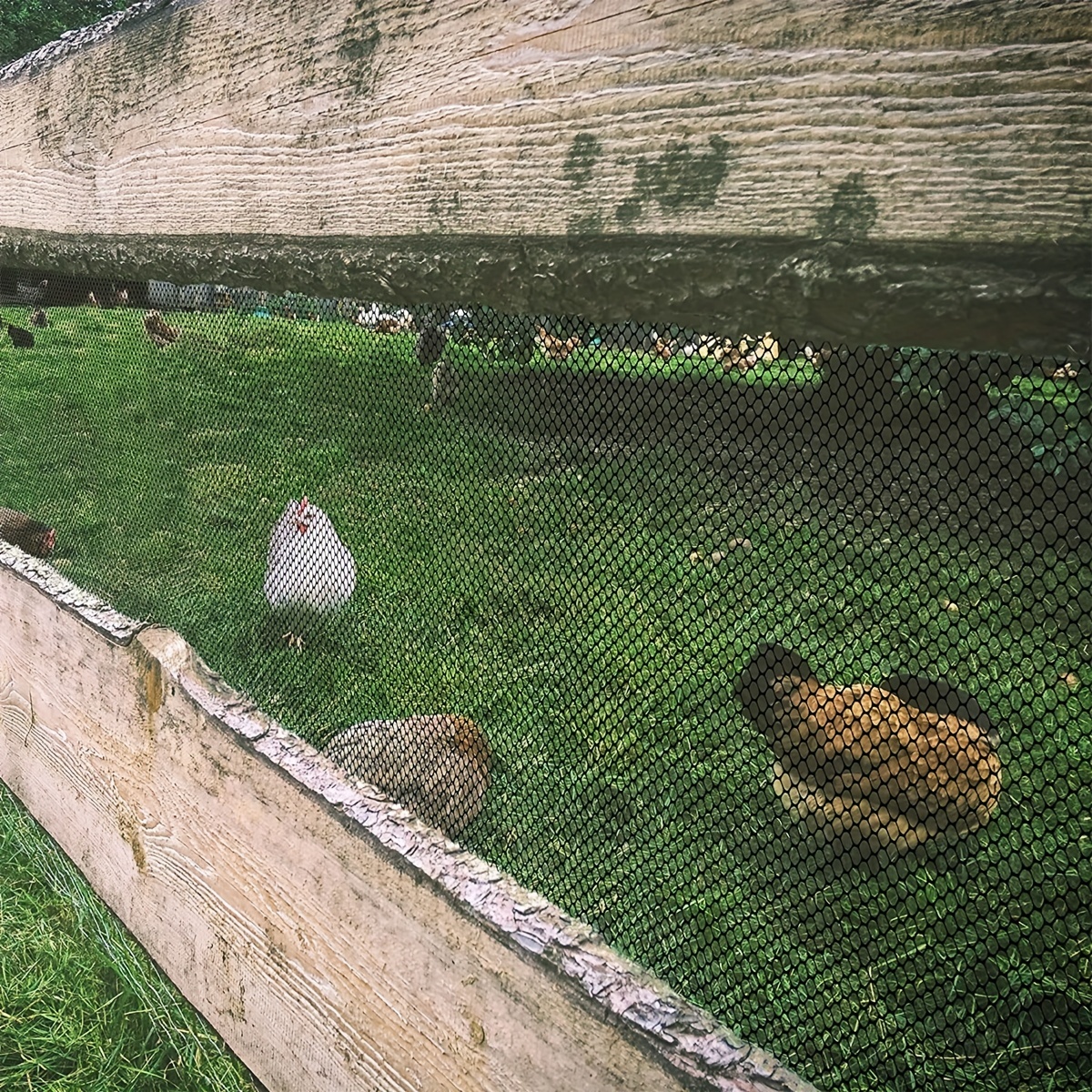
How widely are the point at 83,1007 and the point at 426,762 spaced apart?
637mm

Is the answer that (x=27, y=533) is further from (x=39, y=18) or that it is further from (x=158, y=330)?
(x=39, y=18)

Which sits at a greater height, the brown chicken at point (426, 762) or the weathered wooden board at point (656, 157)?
the weathered wooden board at point (656, 157)

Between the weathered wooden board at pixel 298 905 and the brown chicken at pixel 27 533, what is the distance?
1.35ft

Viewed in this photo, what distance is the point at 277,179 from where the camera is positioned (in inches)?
27.7

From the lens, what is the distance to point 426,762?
120 centimetres

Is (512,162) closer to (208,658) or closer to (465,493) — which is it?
(465,493)

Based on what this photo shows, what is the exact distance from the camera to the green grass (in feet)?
3.85

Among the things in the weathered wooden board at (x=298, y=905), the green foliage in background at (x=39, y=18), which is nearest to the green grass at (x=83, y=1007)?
the weathered wooden board at (x=298, y=905)

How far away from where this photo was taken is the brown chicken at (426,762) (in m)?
1.11

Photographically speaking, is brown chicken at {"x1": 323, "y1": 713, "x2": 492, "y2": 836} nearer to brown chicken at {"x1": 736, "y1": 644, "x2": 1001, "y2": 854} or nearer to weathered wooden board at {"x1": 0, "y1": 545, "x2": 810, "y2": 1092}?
weathered wooden board at {"x1": 0, "y1": 545, "x2": 810, "y2": 1092}

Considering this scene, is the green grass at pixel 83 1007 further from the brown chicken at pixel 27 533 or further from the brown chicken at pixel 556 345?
the brown chicken at pixel 556 345

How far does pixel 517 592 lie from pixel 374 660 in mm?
465

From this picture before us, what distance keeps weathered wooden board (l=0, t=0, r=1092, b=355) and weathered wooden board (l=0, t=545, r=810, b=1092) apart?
18.3 inches

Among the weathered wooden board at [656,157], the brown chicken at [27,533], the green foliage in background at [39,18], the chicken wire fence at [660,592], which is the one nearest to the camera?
the weathered wooden board at [656,157]
